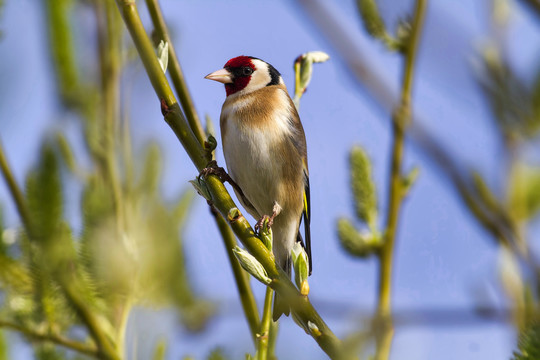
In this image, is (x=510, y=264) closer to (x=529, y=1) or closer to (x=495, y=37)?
(x=495, y=37)

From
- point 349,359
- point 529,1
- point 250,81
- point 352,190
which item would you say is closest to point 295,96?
point 352,190

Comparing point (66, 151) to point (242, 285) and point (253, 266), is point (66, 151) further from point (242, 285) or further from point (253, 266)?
point (253, 266)

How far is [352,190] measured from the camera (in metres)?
2.06

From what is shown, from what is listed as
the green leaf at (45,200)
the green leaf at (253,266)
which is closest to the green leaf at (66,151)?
the green leaf at (45,200)

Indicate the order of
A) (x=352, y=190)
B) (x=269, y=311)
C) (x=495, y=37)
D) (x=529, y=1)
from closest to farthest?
(x=529, y=1), (x=495, y=37), (x=269, y=311), (x=352, y=190)

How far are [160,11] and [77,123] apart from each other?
0.87 meters

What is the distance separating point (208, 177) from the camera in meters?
1.44

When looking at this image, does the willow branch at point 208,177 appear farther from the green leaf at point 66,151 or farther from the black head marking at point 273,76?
the black head marking at point 273,76

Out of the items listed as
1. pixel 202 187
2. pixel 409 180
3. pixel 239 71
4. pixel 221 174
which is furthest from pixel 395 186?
pixel 239 71

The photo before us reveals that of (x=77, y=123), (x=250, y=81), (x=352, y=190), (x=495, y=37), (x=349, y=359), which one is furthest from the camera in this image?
(x=250, y=81)

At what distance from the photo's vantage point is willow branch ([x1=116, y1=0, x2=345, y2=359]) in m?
1.30

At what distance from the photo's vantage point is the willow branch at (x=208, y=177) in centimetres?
130

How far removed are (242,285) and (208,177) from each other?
0.27 meters

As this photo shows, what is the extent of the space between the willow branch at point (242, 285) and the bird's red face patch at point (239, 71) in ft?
5.80
